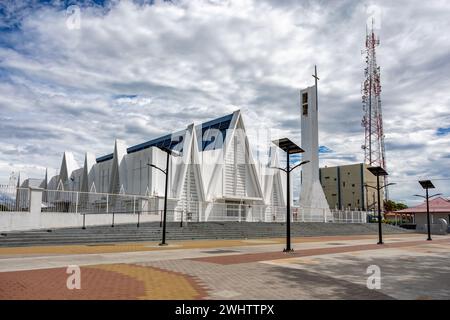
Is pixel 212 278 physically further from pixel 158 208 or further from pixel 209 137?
pixel 209 137

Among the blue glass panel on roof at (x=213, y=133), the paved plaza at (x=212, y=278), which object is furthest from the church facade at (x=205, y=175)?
the paved plaza at (x=212, y=278)

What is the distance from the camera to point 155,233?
2506 cm

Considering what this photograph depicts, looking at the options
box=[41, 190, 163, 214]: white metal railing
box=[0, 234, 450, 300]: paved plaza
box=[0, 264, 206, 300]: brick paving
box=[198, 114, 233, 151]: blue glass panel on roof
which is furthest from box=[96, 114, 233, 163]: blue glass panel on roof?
box=[0, 264, 206, 300]: brick paving

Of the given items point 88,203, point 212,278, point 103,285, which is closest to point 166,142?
point 88,203

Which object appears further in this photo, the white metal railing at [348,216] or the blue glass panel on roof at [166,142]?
the white metal railing at [348,216]

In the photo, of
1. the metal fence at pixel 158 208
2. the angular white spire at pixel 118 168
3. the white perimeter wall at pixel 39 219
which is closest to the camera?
the white perimeter wall at pixel 39 219

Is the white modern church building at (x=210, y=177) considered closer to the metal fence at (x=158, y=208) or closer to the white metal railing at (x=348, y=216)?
the metal fence at (x=158, y=208)

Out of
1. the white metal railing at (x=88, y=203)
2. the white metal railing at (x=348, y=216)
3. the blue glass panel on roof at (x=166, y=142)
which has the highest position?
the blue glass panel on roof at (x=166, y=142)

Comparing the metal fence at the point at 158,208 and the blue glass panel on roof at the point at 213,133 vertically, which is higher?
the blue glass panel on roof at the point at 213,133

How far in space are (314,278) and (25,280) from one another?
739 cm

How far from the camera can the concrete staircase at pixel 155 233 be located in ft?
64.0
